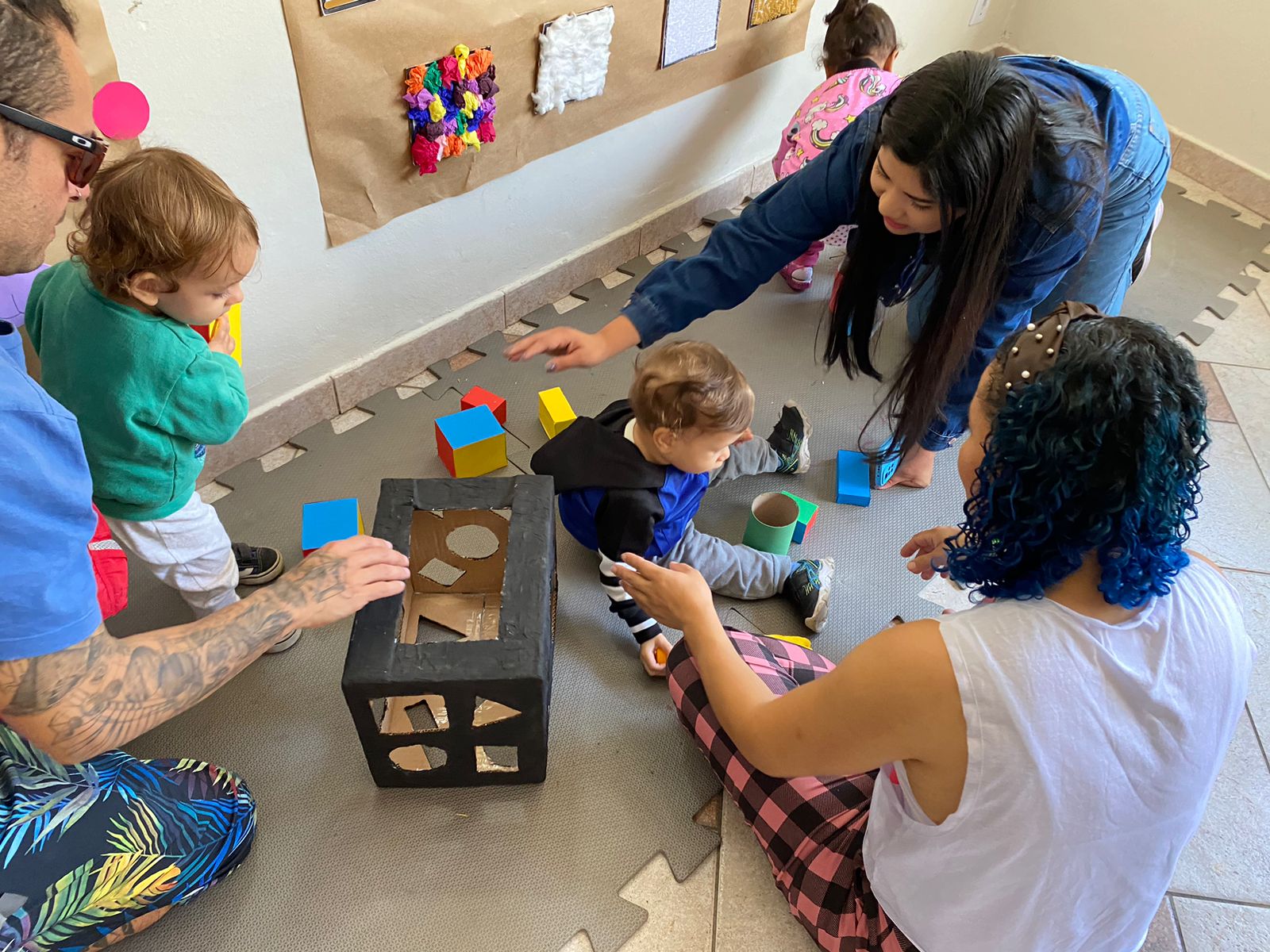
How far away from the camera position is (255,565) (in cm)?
162

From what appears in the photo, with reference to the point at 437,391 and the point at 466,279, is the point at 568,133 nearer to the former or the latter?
the point at 466,279

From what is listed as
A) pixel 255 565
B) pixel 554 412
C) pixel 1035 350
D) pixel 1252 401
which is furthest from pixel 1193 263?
pixel 255 565

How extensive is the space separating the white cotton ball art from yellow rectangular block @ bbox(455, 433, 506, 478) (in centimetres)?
73

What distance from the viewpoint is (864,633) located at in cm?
165

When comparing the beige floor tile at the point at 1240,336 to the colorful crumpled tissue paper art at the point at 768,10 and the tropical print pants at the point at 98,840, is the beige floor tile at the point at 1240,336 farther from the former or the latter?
the tropical print pants at the point at 98,840

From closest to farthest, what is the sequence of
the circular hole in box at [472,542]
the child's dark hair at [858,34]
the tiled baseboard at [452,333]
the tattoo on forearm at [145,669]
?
the tattoo on forearm at [145,669] → the circular hole in box at [472,542] → the tiled baseboard at [452,333] → the child's dark hair at [858,34]

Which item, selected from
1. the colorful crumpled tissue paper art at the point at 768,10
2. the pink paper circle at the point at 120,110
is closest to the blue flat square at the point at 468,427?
the pink paper circle at the point at 120,110

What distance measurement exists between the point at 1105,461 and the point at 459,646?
81 centimetres

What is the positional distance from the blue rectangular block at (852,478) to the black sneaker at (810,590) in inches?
9.6

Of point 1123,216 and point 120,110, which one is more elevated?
point 120,110

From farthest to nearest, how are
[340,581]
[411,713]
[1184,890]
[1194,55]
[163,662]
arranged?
1. [1194,55]
2. [411,713]
3. [1184,890]
4. [340,581]
5. [163,662]

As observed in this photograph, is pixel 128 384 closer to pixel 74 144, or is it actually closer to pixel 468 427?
pixel 74 144

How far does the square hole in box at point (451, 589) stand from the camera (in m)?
1.45

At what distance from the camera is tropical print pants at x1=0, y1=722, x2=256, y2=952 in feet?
3.07
